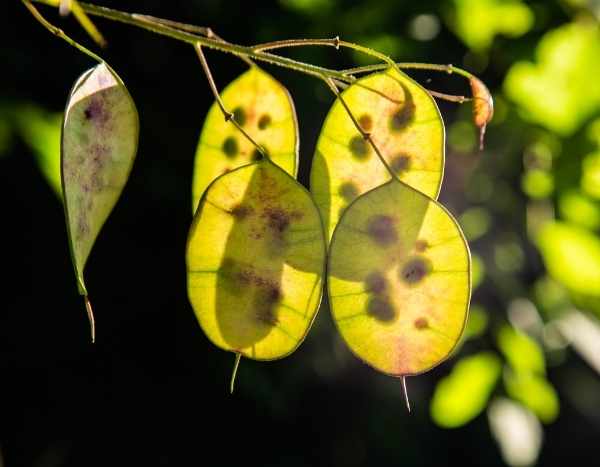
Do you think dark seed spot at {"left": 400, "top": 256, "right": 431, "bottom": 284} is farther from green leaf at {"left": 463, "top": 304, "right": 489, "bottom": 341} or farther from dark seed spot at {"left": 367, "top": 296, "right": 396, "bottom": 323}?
green leaf at {"left": 463, "top": 304, "right": 489, "bottom": 341}

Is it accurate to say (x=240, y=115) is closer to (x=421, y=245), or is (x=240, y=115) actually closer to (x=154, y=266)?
(x=421, y=245)

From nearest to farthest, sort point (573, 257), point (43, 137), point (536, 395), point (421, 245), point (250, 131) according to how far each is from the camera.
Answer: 1. point (421, 245)
2. point (250, 131)
3. point (43, 137)
4. point (573, 257)
5. point (536, 395)

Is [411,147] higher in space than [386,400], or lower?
higher

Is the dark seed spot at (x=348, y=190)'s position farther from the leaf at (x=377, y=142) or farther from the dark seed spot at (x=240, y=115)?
the dark seed spot at (x=240, y=115)

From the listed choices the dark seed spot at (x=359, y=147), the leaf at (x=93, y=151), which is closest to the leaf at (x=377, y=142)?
the dark seed spot at (x=359, y=147)

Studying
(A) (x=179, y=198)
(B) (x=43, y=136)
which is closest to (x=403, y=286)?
(B) (x=43, y=136)

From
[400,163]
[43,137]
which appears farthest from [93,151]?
A: [43,137]

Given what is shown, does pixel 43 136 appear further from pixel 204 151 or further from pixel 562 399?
pixel 562 399
